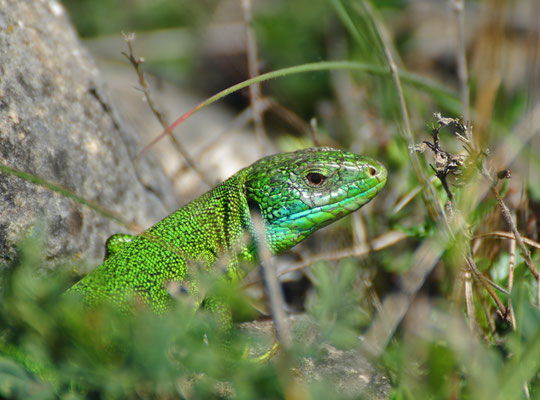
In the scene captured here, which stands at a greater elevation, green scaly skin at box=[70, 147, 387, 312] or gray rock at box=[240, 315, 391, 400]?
green scaly skin at box=[70, 147, 387, 312]

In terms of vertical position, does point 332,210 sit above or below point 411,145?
below

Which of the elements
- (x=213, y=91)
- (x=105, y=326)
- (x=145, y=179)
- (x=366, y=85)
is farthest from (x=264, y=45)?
(x=105, y=326)

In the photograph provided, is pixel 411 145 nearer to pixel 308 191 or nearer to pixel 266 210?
pixel 308 191

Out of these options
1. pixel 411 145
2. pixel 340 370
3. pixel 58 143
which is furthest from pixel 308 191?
pixel 58 143

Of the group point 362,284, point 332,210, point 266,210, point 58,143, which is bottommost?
point 362,284

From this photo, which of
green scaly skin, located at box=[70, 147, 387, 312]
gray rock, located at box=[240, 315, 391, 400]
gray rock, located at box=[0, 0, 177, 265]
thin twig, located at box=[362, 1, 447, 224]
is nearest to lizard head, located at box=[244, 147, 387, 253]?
green scaly skin, located at box=[70, 147, 387, 312]

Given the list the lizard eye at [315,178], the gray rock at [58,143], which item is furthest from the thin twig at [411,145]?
the gray rock at [58,143]

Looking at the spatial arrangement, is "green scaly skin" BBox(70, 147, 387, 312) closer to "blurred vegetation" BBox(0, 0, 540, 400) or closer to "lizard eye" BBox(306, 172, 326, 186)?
"lizard eye" BBox(306, 172, 326, 186)
